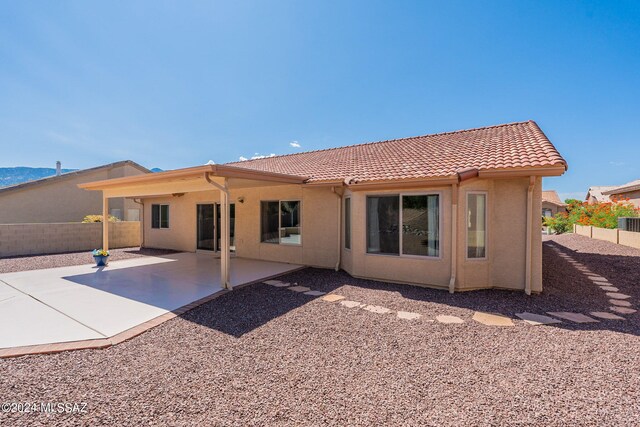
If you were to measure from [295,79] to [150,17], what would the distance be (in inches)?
277

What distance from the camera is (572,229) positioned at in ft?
80.2

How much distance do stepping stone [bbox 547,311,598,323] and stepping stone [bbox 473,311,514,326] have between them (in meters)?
1.20

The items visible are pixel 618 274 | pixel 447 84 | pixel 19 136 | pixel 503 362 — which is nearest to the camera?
pixel 503 362

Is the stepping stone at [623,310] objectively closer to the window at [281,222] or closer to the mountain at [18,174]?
the window at [281,222]

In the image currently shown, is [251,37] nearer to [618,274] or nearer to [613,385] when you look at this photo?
[613,385]

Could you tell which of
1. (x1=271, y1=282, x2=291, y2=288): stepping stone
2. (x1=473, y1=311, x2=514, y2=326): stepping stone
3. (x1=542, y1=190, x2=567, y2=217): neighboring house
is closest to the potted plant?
(x1=271, y1=282, x2=291, y2=288): stepping stone

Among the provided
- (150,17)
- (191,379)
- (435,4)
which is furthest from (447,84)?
(191,379)

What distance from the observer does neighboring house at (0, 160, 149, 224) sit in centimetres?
1772

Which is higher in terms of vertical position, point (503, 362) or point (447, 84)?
point (447, 84)

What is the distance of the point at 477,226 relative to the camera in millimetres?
7793

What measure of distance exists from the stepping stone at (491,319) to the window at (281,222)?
6917 mm

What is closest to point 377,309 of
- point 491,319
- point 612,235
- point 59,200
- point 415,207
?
point 491,319

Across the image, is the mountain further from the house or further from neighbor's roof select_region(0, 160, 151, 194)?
the house

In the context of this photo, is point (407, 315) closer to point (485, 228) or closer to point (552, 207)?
point (485, 228)
